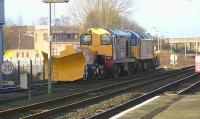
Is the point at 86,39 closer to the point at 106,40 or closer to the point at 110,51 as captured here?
the point at 106,40

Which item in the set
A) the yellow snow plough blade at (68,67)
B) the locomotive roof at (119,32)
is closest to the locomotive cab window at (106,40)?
the locomotive roof at (119,32)

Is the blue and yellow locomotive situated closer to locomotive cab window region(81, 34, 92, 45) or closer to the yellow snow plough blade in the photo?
locomotive cab window region(81, 34, 92, 45)

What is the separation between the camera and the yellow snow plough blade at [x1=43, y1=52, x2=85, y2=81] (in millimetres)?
31281

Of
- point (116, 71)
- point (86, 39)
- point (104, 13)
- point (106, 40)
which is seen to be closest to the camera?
point (106, 40)

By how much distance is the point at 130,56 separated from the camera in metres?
45.2

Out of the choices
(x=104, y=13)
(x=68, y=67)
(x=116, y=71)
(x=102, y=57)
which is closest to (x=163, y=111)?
(x=68, y=67)

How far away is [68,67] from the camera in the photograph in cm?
3130

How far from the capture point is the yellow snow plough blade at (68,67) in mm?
31281

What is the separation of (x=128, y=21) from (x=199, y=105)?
89.5 metres

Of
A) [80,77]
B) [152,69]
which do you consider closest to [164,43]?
[152,69]

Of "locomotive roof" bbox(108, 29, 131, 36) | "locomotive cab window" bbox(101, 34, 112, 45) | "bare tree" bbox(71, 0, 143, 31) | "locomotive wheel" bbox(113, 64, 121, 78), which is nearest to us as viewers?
"locomotive cab window" bbox(101, 34, 112, 45)

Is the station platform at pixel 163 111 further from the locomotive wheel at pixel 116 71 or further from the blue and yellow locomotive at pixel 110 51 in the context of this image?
the locomotive wheel at pixel 116 71

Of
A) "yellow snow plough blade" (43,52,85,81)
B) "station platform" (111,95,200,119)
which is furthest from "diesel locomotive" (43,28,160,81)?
"station platform" (111,95,200,119)

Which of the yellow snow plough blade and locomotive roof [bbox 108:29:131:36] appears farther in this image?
locomotive roof [bbox 108:29:131:36]
